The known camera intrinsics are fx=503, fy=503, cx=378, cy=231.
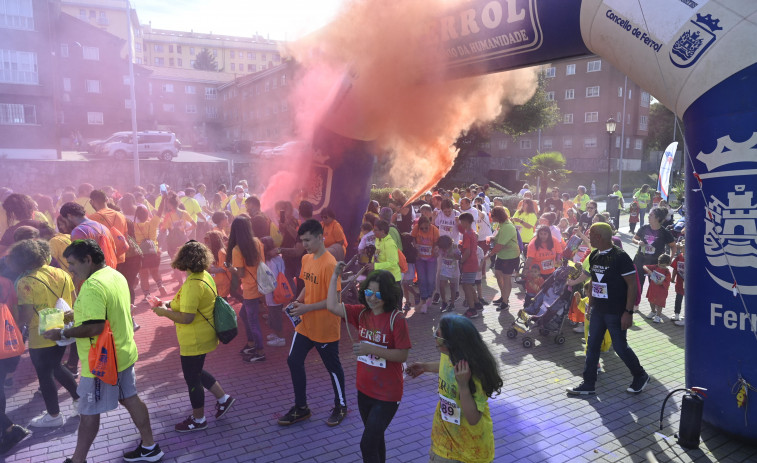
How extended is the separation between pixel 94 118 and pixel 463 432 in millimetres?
43871

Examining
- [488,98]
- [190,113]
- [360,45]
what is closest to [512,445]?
[488,98]

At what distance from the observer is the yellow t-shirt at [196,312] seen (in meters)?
4.31

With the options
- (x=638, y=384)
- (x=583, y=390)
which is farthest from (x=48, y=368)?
(x=638, y=384)

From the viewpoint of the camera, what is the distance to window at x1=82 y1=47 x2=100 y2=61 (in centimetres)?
3522

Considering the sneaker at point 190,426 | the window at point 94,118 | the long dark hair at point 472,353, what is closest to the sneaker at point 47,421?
the sneaker at point 190,426

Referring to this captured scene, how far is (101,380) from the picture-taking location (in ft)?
12.4

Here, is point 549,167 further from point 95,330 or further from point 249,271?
point 95,330

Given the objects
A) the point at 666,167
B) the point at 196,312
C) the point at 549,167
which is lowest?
the point at 196,312

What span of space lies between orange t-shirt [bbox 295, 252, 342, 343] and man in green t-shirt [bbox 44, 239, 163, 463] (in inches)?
57.1

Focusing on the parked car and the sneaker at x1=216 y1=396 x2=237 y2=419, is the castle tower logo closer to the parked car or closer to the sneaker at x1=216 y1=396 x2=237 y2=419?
the sneaker at x1=216 y1=396 x2=237 y2=419

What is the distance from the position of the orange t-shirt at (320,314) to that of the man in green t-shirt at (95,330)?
145cm

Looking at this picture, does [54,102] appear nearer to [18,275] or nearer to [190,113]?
[190,113]

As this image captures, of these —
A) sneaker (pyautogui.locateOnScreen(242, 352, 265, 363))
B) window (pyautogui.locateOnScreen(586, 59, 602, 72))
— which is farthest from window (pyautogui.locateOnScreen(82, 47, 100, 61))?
window (pyautogui.locateOnScreen(586, 59, 602, 72))

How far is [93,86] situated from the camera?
37156mm
